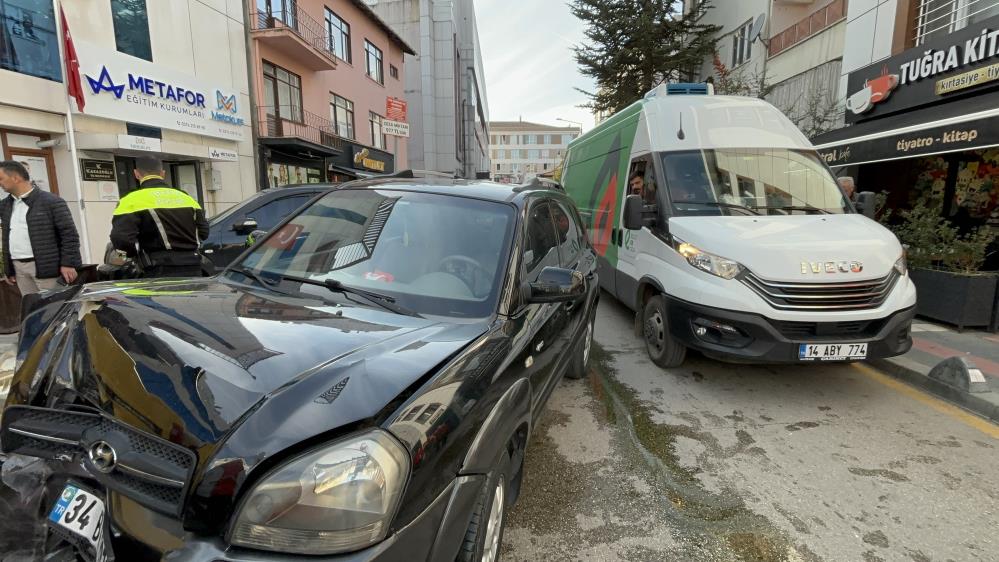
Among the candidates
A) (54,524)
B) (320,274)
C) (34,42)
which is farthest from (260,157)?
(54,524)

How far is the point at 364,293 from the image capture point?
2330 mm

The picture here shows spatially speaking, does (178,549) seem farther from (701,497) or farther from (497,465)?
(701,497)

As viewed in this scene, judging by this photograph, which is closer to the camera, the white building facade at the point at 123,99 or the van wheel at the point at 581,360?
the van wheel at the point at 581,360

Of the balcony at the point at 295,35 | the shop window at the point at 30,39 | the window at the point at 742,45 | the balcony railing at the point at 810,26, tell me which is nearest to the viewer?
the shop window at the point at 30,39

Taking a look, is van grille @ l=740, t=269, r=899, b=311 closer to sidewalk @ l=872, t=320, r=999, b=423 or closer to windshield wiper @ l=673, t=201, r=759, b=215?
windshield wiper @ l=673, t=201, r=759, b=215

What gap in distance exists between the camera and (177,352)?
1539 millimetres

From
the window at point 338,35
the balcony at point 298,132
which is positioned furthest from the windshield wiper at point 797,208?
the window at point 338,35

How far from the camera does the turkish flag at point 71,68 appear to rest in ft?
29.9

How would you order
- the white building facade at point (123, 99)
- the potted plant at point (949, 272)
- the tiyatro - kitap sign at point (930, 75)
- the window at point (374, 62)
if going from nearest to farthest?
the potted plant at point (949, 272) → the tiyatro - kitap sign at point (930, 75) → the white building facade at point (123, 99) → the window at point (374, 62)

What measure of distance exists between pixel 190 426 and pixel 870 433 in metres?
4.29

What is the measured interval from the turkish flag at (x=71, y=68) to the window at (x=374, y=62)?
16573 mm

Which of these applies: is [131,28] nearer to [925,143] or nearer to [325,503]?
[325,503]

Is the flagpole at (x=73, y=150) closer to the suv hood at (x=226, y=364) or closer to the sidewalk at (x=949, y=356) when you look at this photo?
the suv hood at (x=226, y=364)

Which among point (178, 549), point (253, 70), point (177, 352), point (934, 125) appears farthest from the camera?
point (253, 70)
